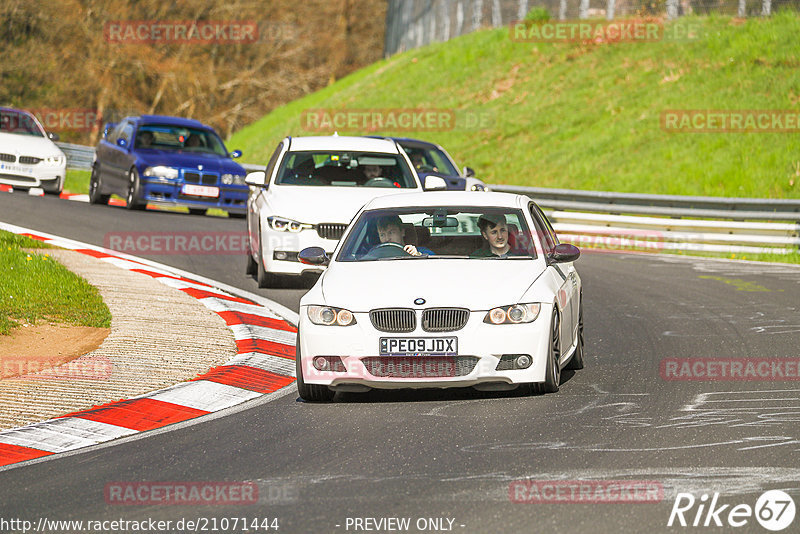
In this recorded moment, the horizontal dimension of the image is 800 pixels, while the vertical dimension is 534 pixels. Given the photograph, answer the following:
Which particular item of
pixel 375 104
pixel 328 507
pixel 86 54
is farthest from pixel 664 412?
pixel 86 54

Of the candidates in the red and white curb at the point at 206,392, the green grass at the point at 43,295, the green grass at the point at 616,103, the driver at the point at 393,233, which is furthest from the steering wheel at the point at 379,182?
the green grass at the point at 616,103

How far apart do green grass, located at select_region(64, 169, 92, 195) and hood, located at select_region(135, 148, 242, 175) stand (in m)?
6.73

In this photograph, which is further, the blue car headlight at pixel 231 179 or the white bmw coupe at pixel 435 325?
the blue car headlight at pixel 231 179

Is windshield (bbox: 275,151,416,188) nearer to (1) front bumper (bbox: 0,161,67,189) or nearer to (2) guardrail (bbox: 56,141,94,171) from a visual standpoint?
(1) front bumper (bbox: 0,161,67,189)

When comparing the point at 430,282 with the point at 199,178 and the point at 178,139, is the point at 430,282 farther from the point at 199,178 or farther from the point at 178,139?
the point at 178,139

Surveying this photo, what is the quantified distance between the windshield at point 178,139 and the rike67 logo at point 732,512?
17.8 m

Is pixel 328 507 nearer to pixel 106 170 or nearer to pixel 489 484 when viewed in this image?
pixel 489 484

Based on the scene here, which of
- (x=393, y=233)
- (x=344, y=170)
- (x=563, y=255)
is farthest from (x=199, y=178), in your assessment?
(x=563, y=255)

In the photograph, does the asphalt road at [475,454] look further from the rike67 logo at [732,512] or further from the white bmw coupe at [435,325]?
the white bmw coupe at [435,325]

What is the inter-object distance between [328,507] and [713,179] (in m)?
23.1

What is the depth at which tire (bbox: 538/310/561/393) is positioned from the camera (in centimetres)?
845

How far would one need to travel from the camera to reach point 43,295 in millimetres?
12164

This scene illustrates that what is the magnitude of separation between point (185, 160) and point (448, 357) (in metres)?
14.4

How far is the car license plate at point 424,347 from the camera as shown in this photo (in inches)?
321
